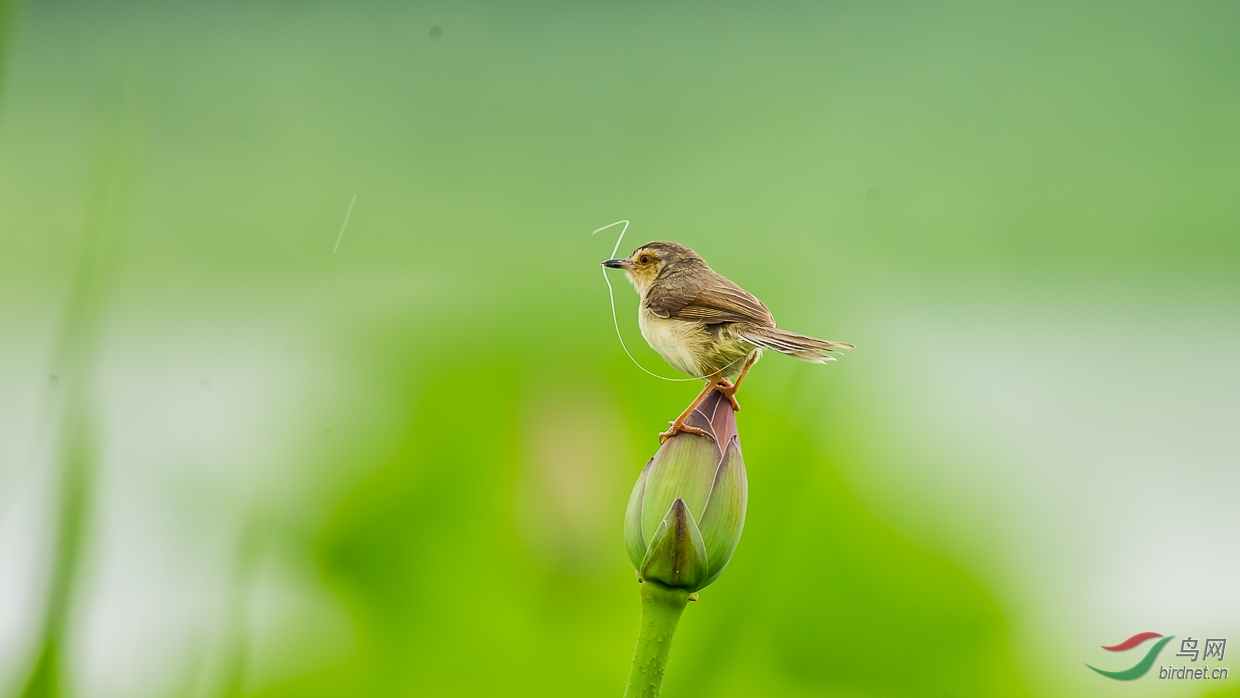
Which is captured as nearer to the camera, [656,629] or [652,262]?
[656,629]

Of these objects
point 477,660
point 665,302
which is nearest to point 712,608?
point 477,660

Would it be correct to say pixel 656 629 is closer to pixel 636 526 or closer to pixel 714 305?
pixel 636 526

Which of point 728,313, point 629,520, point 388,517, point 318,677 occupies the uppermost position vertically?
point 728,313

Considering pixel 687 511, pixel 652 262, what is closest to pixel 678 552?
pixel 687 511

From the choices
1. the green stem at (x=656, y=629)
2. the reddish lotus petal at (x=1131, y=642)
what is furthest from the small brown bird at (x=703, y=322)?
the reddish lotus petal at (x=1131, y=642)

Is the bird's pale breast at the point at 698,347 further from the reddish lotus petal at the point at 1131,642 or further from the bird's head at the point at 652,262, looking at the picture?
the reddish lotus petal at the point at 1131,642

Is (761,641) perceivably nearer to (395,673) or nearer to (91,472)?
(395,673)
